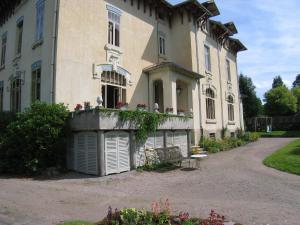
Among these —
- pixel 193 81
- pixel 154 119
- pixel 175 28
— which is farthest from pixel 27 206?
pixel 175 28

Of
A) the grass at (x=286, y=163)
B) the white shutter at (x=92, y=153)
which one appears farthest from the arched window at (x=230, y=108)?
the white shutter at (x=92, y=153)

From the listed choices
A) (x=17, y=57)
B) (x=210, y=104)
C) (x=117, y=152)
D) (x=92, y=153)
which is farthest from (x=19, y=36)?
(x=210, y=104)

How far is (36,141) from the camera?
1033 centimetres

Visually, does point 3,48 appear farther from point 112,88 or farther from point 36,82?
point 112,88

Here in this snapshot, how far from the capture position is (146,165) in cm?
1177

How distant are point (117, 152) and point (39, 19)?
8.36 meters

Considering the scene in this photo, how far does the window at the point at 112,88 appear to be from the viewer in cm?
1423

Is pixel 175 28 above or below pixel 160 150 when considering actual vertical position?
above

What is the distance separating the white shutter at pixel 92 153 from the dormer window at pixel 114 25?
6397 millimetres

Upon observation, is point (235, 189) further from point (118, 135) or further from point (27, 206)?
point (27, 206)

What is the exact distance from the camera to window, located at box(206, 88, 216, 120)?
812 inches

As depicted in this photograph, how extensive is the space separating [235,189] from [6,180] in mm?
7652

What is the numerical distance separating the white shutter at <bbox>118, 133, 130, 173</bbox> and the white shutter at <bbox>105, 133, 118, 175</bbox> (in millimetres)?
220

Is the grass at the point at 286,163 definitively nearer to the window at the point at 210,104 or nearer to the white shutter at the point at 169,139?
the white shutter at the point at 169,139
